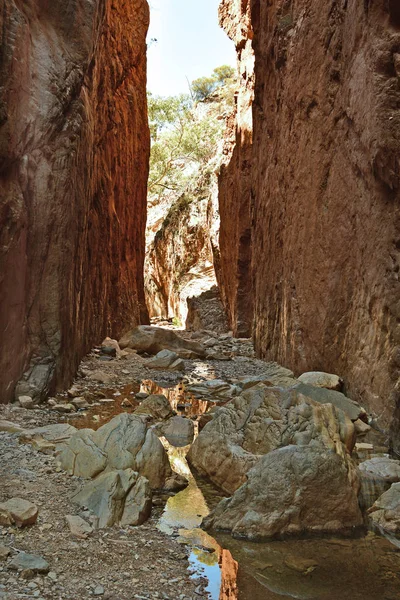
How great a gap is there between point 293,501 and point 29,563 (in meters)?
1.70

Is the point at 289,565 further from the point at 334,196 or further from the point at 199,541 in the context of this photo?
the point at 334,196

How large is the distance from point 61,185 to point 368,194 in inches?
147

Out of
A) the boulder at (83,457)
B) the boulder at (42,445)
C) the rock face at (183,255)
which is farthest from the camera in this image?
the rock face at (183,255)

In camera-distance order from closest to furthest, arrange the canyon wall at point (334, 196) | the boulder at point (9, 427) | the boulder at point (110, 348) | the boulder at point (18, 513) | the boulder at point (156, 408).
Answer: the boulder at point (18, 513)
the boulder at point (9, 427)
the canyon wall at point (334, 196)
the boulder at point (156, 408)
the boulder at point (110, 348)

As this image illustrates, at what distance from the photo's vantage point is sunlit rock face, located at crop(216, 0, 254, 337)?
18000mm

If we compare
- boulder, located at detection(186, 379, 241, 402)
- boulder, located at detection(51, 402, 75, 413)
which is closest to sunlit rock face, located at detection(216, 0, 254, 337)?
boulder, located at detection(186, 379, 241, 402)

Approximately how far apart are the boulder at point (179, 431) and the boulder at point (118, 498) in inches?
66.3

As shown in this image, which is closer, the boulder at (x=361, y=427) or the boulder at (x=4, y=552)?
the boulder at (x=4, y=552)

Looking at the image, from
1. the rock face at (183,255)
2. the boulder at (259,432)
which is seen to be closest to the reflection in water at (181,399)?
the boulder at (259,432)

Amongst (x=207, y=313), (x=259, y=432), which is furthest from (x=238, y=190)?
(x=259, y=432)

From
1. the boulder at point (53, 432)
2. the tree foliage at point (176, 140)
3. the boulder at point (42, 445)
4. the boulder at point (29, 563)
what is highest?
the tree foliage at point (176, 140)

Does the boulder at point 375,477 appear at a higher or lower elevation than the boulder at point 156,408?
lower

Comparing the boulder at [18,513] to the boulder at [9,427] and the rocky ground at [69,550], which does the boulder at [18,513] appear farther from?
the boulder at [9,427]

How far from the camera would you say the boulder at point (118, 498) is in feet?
12.5
